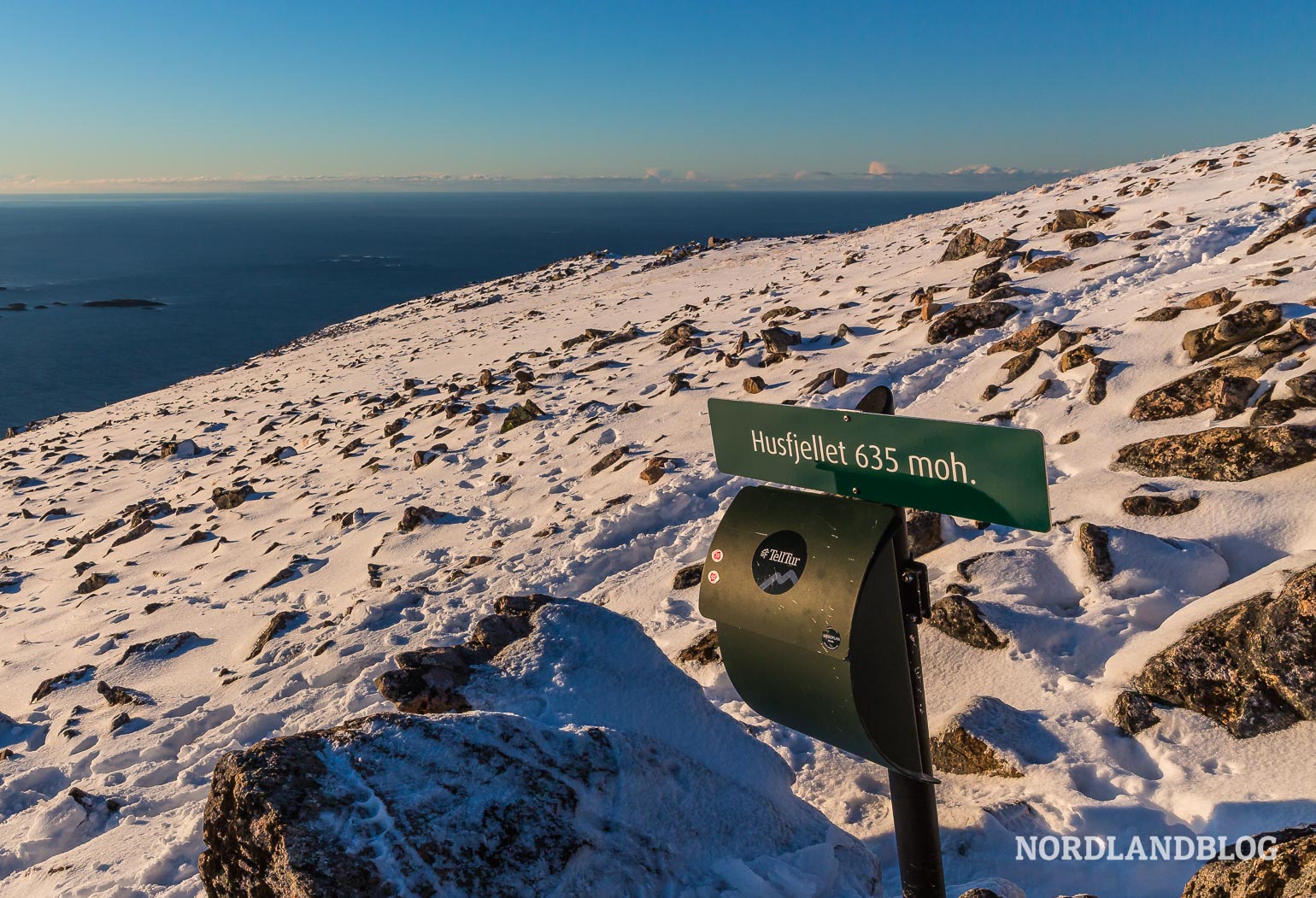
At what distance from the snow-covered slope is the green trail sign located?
1.84 meters

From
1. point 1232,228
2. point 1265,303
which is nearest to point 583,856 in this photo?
point 1265,303

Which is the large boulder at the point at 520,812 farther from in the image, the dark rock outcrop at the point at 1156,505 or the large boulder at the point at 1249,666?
the dark rock outcrop at the point at 1156,505

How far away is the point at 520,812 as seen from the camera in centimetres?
255

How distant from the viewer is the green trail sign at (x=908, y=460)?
190cm

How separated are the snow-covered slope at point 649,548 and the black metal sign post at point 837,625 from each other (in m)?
Answer: 1.26

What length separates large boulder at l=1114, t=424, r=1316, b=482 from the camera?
16.9 feet

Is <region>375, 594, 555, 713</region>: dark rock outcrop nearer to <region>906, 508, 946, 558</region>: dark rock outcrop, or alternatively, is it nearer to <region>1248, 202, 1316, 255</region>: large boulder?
<region>906, 508, 946, 558</region>: dark rock outcrop

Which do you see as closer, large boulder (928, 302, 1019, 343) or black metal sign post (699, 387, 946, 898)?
black metal sign post (699, 387, 946, 898)

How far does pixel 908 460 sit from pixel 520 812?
180 cm

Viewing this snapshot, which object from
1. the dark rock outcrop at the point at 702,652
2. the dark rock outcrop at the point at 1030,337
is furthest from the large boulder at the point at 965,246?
the dark rock outcrop at the point at 702,652

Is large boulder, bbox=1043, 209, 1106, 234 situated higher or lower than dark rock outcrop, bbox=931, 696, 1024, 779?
higher

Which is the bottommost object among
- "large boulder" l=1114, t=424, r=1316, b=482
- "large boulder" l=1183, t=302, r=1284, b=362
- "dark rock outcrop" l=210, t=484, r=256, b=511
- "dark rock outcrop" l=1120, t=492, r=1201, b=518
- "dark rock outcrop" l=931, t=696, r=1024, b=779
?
"dark rock outcrop" l=210, t=484, r=256, b=511

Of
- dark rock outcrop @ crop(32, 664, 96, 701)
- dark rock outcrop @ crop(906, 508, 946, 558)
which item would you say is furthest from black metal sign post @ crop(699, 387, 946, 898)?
dark rock outcrop @ crop(32, 664, 96, 701)

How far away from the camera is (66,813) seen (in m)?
4.45
